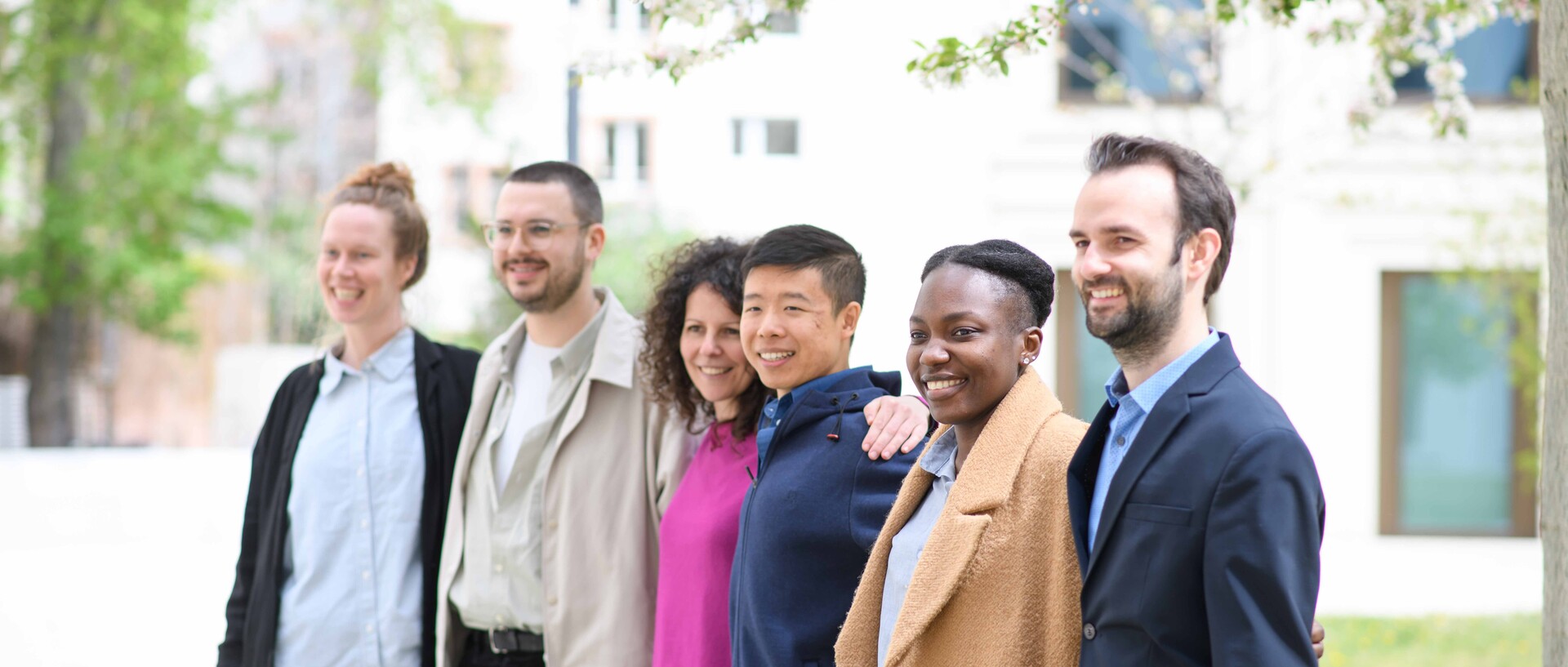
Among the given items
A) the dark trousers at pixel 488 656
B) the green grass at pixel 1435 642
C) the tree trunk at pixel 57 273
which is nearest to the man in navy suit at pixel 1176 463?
the dark trousers at pixel 488 656

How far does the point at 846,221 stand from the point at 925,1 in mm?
2799

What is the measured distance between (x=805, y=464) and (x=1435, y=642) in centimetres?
667

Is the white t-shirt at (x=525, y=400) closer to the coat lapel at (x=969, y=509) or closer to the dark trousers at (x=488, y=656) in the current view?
the dark trousers at (x=488, y=656)

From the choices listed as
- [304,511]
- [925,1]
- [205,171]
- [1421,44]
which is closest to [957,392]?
[304,511]

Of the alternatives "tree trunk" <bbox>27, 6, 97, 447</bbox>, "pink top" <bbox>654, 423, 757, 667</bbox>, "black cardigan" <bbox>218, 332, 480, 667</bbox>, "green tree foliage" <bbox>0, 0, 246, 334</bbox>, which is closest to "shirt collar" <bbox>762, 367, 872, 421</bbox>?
"pink top" <bbox>654, 423, 757, 667</bbox>

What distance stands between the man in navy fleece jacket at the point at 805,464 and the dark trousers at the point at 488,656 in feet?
2.79

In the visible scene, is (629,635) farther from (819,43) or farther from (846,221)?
(819,43)

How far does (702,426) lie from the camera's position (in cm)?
360

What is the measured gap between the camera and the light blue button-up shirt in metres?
2.25

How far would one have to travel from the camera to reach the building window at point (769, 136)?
1978cm

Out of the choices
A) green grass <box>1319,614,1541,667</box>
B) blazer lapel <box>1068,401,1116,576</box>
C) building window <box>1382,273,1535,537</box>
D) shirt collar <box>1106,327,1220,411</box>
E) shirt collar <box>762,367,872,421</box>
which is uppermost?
shirt collar <box>1106,327,1220,411</box>

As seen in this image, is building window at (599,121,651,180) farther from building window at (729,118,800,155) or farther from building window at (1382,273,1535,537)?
building window at (1382,273,1535,537)

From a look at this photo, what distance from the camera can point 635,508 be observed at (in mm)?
3619

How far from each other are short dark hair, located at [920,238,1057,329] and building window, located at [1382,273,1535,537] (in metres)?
12.4
